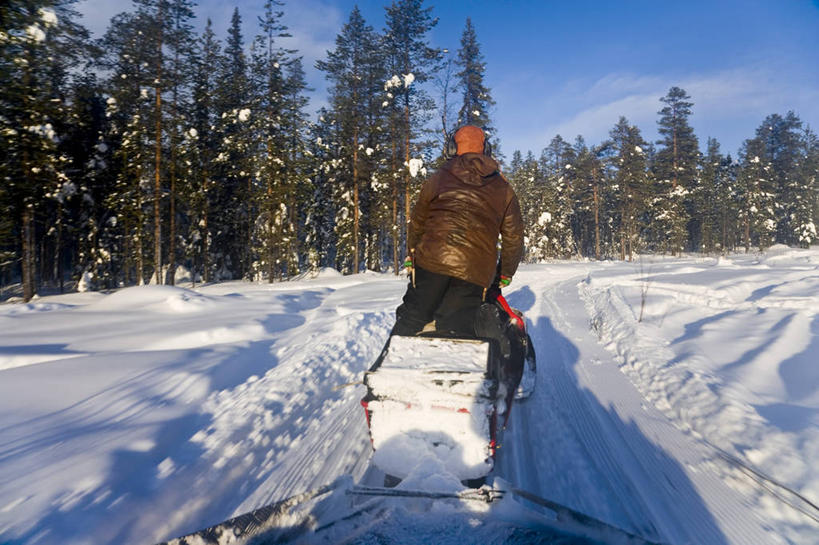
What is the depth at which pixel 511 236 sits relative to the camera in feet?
10.2

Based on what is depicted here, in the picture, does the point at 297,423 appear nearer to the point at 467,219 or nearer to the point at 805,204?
the point at 467,219

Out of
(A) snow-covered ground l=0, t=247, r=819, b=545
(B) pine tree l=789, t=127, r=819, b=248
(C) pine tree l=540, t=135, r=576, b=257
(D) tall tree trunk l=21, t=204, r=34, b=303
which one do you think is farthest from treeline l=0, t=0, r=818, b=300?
(B) pine tree l=789, t=127, r=819, b=248

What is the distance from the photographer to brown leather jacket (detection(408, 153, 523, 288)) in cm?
277

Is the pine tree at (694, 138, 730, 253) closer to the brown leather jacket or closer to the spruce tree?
the spruce tree

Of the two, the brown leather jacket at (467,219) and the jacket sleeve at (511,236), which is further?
the jacket sleeve at (511,236)

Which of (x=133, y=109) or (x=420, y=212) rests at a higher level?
(x=133, y=109)

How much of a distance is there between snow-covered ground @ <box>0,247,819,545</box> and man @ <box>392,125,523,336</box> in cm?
115

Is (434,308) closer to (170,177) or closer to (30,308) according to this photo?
(30,308)

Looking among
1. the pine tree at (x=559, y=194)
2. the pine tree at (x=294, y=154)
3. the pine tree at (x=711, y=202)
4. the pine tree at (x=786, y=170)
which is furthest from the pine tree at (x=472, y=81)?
the pine tree at (x=786, y=170)

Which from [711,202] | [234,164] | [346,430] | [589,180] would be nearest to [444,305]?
[346,430]

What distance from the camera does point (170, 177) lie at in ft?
71.1

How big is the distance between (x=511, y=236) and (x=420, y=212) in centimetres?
77

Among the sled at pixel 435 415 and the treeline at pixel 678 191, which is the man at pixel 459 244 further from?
the treeline at pixel 678 191

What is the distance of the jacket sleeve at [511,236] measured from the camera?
3.04m
